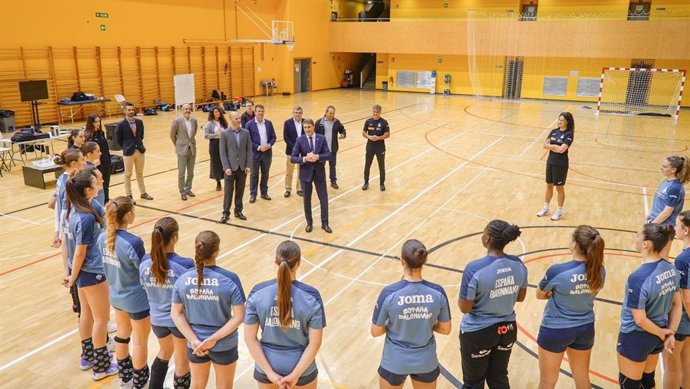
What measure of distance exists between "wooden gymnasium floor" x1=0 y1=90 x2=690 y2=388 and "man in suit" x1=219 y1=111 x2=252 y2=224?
688 millimetres

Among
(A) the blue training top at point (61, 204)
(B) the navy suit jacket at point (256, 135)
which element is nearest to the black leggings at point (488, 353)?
(A) the blue training top at point (61, 204)

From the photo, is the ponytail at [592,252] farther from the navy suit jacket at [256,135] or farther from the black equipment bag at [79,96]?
the black equipment bag at [79,96]

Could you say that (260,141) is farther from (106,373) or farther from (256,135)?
(106,373)

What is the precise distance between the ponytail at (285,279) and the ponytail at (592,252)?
210cm

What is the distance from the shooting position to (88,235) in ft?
15.0

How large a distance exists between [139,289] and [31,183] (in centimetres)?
948

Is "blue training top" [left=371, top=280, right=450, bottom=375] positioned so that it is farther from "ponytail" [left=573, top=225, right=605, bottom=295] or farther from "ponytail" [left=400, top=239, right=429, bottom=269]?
"ponytail" [left=573, top=225, right=605, bottom=295]

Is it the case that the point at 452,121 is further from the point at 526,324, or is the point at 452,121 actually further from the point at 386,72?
the point at 526,324

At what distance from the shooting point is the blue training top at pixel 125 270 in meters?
4.15

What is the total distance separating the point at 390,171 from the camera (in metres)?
13.7

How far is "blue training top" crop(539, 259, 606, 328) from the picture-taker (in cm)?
386

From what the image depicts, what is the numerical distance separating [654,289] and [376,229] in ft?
19.1

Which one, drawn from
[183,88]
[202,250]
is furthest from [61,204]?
[183,88]

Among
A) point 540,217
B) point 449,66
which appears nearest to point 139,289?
point 540,217
